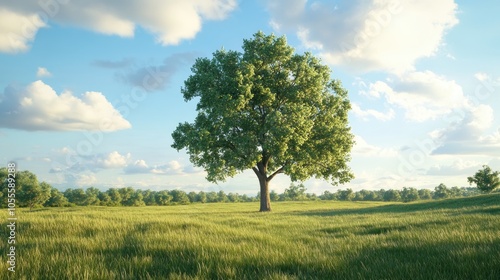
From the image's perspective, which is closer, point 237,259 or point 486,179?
point 237,259

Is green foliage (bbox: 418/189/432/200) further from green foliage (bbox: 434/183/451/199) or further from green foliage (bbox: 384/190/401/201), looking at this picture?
green foliage (bbox: 384/190/401/201)

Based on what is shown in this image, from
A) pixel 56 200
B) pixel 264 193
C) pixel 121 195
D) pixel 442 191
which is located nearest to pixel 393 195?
pixel 442 191

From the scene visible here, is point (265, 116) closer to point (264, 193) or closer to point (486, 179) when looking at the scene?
point (264, 193)

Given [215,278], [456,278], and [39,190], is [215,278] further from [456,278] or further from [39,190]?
[39,190]

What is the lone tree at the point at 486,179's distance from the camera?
230ft

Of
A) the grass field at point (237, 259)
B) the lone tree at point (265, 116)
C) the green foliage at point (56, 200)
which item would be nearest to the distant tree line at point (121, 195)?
the green foliage at point (56, 200)

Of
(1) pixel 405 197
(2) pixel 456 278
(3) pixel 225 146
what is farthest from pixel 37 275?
(1) pixel 405 197

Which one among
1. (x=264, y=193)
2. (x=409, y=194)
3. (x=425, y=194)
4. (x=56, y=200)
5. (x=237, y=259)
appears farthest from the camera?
(x=425, y=194)

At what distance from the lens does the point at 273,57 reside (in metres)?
33.5

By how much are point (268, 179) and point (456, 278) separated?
105 feet

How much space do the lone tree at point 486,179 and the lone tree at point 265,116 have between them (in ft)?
172

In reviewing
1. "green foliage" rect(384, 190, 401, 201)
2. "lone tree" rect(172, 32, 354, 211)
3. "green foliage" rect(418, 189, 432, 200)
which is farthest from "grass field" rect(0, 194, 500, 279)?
"green foliage" rect(418, 189, 432, 200)

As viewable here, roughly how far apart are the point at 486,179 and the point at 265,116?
6284 cm

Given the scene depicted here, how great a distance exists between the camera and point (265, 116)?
33.0 m
